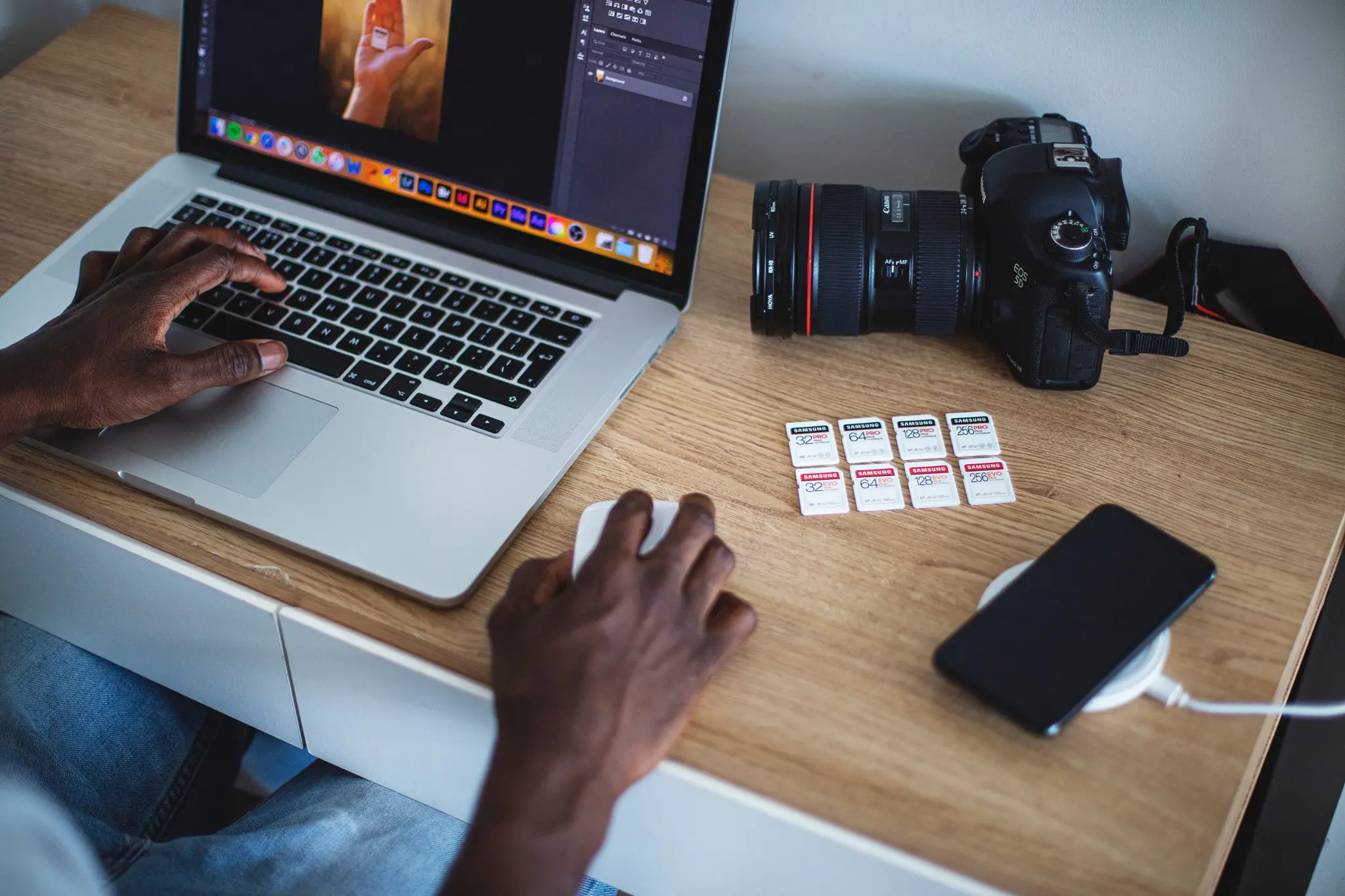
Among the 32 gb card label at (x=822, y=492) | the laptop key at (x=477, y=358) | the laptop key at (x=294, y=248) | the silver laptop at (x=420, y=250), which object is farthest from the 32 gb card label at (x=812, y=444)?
the laptop key at (x=294, y=248)

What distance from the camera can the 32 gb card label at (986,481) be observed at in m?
0.77

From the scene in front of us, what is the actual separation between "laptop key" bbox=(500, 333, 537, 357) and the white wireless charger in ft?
1.55

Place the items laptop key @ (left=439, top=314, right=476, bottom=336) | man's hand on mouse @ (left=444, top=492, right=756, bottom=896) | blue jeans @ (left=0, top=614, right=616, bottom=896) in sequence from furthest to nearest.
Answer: laptop key @ (left=439, top=314, right=476, bottom=336)
blue jeans @ (left=0, top=614, right=616, bottom=896)
man's hand on mouse @ (left=444, top=492, right=756, bottom=896)

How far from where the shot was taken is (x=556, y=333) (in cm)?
85

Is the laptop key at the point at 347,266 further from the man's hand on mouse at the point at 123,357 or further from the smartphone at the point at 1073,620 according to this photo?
the smartphone at the point at 1073,620

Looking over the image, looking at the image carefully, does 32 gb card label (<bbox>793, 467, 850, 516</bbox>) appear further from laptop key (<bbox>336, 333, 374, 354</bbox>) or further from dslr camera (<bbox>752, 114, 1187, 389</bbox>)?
laptop key (<bbox>336, 333, 374, 354</bbox>)

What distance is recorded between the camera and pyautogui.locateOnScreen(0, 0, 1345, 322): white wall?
0.86 m

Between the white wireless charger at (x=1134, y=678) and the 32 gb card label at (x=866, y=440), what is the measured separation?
0.23m

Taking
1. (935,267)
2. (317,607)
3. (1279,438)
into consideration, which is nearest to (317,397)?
(317,607)

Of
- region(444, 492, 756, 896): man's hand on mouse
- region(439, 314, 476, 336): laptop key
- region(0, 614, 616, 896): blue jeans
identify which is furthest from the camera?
region(439, 314, 476, 336): laptop key

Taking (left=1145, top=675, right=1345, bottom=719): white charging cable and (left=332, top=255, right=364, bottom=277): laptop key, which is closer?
(left=1145, top=675, right=1345, bottom=719): white charging cable

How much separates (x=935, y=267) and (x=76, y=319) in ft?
2.15

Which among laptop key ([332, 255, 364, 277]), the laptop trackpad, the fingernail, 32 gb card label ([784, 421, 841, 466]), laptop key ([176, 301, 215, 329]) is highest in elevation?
laptop key ([332, 255, 364, 277])

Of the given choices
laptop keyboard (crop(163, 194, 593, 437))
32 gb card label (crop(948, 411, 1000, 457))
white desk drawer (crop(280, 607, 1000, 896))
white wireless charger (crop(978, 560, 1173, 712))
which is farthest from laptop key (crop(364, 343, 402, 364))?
white wireless charger (crop(978, 560, 1173, 712))
